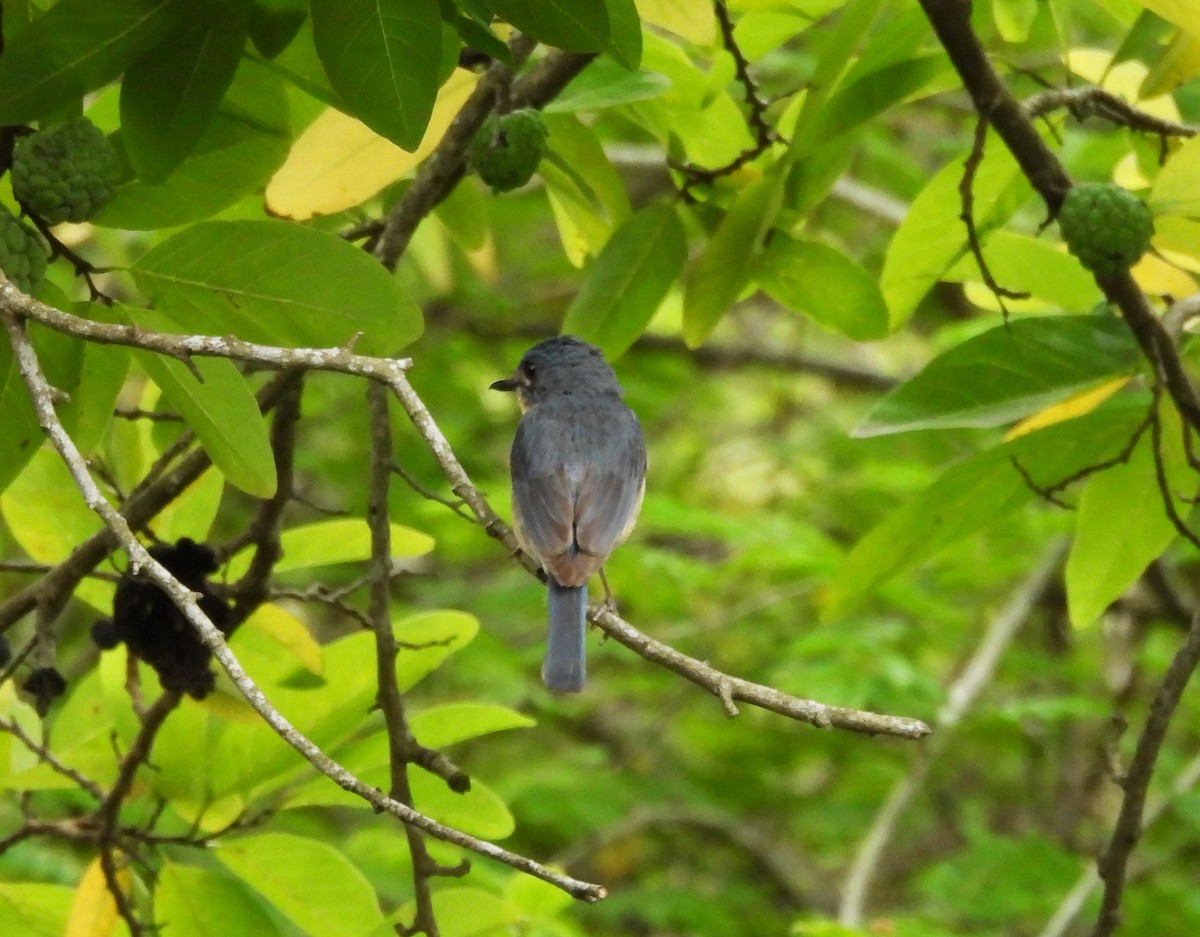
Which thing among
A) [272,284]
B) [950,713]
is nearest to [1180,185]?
[272,284]

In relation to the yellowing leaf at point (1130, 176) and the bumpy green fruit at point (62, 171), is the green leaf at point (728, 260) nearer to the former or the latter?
the yellowing leaf at point (1130, 176)

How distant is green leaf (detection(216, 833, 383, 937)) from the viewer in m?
2.87

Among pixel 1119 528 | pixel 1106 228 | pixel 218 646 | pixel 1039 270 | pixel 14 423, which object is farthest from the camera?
pixel 1039 270

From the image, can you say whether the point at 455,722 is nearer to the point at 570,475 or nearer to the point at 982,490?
the point at 570,475

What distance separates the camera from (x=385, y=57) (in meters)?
2.08

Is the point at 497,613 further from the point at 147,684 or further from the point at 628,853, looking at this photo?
the point at 147,684

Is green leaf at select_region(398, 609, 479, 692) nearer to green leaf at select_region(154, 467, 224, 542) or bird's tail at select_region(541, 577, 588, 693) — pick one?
bird's tail at select_region(541, 577, 588, 693)

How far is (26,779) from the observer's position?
9.46 feet

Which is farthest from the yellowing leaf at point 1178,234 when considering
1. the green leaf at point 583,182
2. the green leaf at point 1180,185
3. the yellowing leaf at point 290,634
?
the yellowing leaf at point 290,634

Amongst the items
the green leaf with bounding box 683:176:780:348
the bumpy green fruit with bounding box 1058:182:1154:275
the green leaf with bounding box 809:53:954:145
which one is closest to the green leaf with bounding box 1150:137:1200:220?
the bumpy green fruit with bounding box 1058:182:1154:275

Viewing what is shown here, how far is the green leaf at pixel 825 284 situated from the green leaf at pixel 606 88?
46 centimetres

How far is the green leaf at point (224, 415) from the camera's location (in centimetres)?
231

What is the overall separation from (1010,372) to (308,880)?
155 cm

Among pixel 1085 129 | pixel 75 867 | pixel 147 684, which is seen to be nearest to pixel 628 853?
pixel 75 867
